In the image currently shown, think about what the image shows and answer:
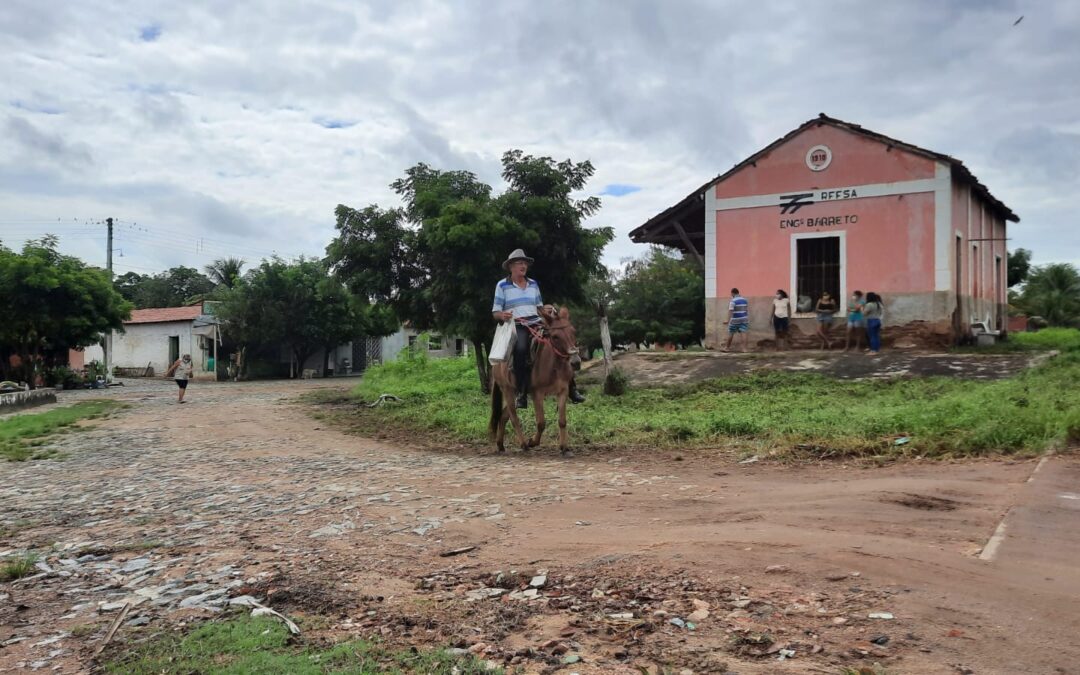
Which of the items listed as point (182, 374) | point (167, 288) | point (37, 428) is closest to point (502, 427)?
point (37, 428)

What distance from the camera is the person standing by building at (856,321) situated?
57.3ft

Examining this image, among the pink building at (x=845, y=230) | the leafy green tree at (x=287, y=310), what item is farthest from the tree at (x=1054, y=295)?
the leafy green tree at (x=287, y=310)

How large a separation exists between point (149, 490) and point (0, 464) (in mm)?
3862

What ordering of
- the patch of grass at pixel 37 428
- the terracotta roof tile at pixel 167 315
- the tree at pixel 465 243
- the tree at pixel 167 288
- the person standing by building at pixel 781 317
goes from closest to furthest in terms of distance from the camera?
1. the patch of grass at pixel 37 428
2. the tree at pixel 465 243
3. the person standing by building at pixel 781 317
4. the terracotta roof tile at pixel 167 315
5. the tree at pixel 167 288

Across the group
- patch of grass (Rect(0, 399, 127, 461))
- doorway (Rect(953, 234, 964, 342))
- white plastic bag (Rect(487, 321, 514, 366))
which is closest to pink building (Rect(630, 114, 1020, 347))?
doorway (Rect(953, 234, 964, 342))

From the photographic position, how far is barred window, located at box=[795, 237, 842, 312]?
61.1 feet

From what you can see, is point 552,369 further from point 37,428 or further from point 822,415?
point 37,428

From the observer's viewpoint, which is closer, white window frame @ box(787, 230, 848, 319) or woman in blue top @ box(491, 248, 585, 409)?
woman in blue top @ box(491, 248, 585, 409)

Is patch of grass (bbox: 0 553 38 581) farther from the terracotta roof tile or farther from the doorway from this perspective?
the terracotta roof tile

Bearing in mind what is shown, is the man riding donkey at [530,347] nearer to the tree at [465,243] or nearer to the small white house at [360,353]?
the tree at [465,243]

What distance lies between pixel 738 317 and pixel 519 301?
9.82m

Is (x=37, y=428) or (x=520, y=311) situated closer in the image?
(x=520, y=311)

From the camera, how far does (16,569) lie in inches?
201

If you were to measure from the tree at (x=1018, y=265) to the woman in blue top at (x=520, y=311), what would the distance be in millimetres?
38115
